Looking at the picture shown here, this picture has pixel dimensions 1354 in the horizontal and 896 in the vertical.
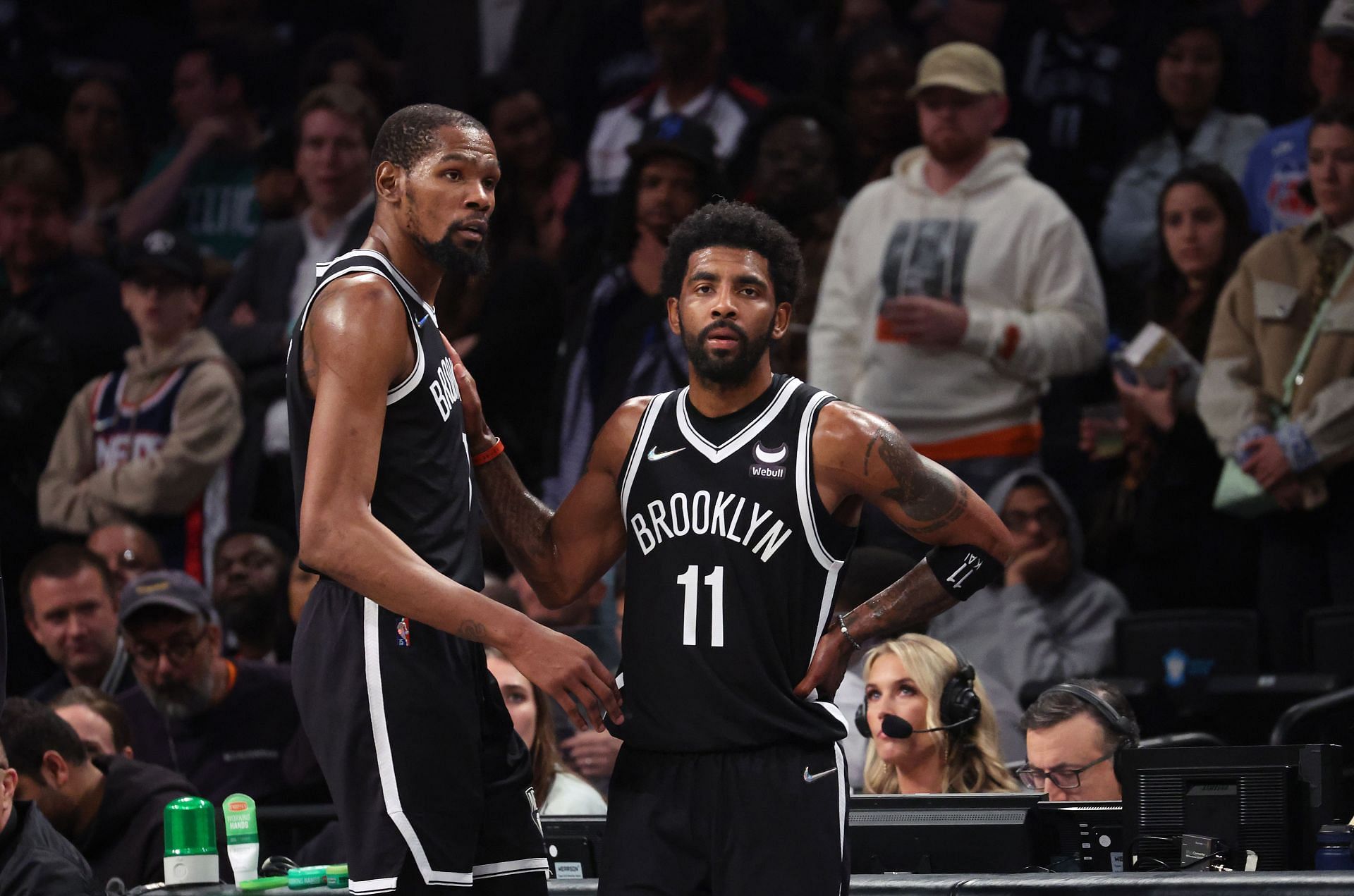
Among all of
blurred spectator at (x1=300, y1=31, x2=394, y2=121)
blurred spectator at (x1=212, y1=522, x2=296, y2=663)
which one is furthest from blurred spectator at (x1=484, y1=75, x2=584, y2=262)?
blurred spectator at (x1=212, y1=522, x2=296, y2=663)

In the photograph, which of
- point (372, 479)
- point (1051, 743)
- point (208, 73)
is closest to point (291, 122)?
point (208, 73)

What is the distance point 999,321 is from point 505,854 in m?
4.06

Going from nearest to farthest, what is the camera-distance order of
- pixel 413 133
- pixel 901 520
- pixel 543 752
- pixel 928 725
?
pixel 413 133 → pixel 901 520 → pixel 928 725 → pixel 543 752

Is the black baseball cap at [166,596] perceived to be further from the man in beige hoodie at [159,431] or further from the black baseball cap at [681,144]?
the black baseball cap at [681,144]

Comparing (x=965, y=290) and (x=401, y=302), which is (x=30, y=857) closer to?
(x=401, y=302)

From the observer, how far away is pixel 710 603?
13.0 ft

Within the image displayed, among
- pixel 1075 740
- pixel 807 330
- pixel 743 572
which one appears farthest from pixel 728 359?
pixel 807 330

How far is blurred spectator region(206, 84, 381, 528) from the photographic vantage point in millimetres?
8711

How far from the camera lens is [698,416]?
4125 mm

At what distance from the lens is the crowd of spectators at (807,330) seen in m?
6.99

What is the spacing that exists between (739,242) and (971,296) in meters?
3.57

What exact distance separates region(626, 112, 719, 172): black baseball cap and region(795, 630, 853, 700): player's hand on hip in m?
4.12

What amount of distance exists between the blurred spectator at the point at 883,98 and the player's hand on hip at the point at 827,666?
191 inches

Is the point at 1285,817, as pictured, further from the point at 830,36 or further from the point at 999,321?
the point at 830,36
